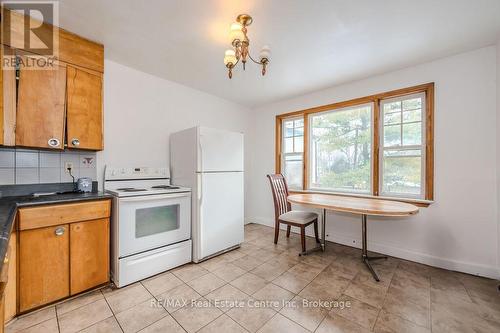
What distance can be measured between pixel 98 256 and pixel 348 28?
10.2 feet

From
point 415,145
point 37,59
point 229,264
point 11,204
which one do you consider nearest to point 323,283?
point 229,264

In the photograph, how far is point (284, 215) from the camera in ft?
9.78

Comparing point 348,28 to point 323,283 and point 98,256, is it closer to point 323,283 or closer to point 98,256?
point 323,283

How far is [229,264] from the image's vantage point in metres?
2.47

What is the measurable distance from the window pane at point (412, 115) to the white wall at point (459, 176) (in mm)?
188

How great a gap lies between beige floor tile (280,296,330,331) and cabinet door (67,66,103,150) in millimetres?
2373

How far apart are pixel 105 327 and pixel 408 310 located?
233cm

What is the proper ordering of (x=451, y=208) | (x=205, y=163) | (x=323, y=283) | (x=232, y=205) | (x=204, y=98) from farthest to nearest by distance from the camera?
(x=204, y=98), (x=232, y=205), (x=205, y=163), (x=451, y=208), (x=323, y=283)

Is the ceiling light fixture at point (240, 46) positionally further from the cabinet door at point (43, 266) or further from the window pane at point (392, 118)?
the window pane at point (392, 118)

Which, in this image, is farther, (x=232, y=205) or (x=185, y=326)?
(x=232, y=205)

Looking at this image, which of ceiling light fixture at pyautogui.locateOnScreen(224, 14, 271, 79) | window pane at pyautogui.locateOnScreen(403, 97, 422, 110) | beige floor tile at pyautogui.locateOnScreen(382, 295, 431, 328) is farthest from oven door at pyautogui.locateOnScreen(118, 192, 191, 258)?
window pane at pyautogui.locateOnScreen(403, 97, 422, 110)

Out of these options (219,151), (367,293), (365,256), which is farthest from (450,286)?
(219,151)

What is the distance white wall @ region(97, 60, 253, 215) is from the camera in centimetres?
246

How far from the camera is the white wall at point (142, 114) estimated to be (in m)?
2.46
